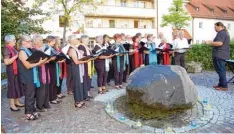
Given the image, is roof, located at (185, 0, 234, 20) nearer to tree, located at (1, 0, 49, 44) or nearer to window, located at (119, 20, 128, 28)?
window, located at (119, 20, 128, 28)

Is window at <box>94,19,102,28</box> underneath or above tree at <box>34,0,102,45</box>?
underneath

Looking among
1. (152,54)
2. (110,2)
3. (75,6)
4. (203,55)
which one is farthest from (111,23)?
(152,54)

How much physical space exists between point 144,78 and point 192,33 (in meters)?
39.9

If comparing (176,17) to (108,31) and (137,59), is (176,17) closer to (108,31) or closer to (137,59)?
(108,31)

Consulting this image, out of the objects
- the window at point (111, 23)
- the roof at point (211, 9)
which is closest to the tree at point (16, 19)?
the window at point (111, 23)

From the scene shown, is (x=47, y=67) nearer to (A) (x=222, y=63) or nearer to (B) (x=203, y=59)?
(A) (x=222, y=63)

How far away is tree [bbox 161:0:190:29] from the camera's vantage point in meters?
37.8

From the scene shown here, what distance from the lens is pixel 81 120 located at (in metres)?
6.14

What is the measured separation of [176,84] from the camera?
20.1 ft

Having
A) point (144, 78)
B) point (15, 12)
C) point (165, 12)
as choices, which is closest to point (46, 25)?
point (165, 12)

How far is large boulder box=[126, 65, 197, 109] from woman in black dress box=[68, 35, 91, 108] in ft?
4.27

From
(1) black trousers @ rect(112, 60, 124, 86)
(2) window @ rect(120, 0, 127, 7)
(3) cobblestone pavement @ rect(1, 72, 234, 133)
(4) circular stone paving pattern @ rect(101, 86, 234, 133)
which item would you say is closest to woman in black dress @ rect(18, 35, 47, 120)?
(3) cobblestone pavement @ rect(1, 72, 234, 133)

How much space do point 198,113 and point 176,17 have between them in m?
32.7

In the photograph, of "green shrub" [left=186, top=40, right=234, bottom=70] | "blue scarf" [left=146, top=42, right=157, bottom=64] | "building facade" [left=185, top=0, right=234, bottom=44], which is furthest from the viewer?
"building facade" [left=185, top=0, right=234, bottom=44]
